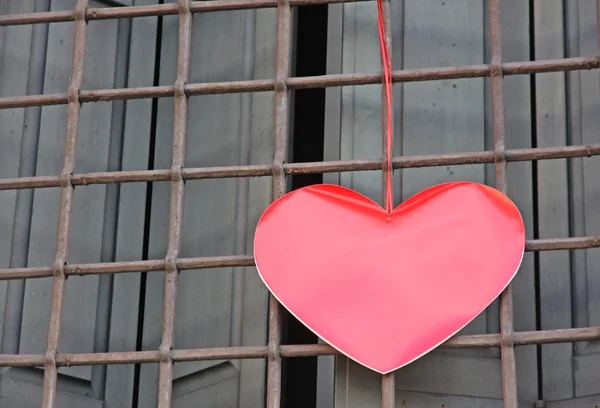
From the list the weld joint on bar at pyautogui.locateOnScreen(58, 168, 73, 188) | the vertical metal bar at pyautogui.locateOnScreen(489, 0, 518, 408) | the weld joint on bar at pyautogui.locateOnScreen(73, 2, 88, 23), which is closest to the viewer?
the vertical metal bar at pyautogui.locateOnScreen(489, 0, 518, 408)

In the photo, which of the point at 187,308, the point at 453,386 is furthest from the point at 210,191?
the point at 453,386

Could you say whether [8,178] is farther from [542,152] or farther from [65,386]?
[542,152]

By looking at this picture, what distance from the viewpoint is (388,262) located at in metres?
2.10

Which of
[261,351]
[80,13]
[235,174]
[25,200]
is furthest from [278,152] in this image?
[25,200]

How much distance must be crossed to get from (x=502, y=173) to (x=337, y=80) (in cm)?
28

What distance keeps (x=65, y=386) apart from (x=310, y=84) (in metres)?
0.66

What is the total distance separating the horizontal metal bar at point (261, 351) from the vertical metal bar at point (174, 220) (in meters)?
0.02

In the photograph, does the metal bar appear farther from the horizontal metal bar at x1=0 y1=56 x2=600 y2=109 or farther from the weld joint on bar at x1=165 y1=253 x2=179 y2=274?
the weld joint on bar at x1=165 y1=253 x2=179 y2=274

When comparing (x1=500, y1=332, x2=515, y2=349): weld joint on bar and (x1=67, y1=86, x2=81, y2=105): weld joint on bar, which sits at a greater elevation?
(x1=67, y1=86, x2=81, y2=105): weld joint on bar

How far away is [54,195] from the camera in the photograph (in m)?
2.54

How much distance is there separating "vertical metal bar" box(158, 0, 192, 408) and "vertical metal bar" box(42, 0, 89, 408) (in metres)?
0.15

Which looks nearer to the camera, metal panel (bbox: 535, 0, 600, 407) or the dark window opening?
metal panel (bbox: 535, 0, 600, 407)

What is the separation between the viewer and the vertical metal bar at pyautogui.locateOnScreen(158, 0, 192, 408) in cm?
213

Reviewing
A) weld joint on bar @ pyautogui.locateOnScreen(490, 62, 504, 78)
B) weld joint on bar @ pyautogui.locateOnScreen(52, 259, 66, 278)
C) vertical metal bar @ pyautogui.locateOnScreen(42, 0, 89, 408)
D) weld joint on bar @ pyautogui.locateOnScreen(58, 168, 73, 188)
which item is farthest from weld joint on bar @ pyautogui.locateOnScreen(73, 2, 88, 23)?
weld joint on bar @ pyautogui.locateOnScreen(490, 62, 504, 78)
